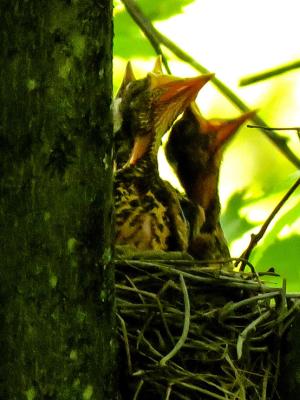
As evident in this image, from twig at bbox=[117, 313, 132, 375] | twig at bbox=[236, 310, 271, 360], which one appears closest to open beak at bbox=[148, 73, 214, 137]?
twig at bbox=[236, 310, 271, 360]

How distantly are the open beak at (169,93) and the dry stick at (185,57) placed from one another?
0.34 feet

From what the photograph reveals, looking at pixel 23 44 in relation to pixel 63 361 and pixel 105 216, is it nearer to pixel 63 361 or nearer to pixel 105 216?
pixel 105 216

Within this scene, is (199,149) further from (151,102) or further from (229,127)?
(151,102)

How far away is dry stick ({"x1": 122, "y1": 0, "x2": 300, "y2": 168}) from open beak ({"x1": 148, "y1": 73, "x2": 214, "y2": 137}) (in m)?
0.10

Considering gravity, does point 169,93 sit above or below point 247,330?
above

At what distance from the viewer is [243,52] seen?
5.81 metres

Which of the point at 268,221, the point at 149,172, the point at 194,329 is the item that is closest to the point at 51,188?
the point at 194,329

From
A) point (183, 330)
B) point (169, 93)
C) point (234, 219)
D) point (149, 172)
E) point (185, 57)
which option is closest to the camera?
point (183, 330)

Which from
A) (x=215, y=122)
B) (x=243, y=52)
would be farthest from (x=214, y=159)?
(x=243, y=52)

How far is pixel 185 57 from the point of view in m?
3.76

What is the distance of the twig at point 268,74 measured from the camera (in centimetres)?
264

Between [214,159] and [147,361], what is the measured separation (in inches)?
52.2

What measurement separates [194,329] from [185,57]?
4.56 ft

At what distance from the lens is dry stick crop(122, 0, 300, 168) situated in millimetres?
3482
